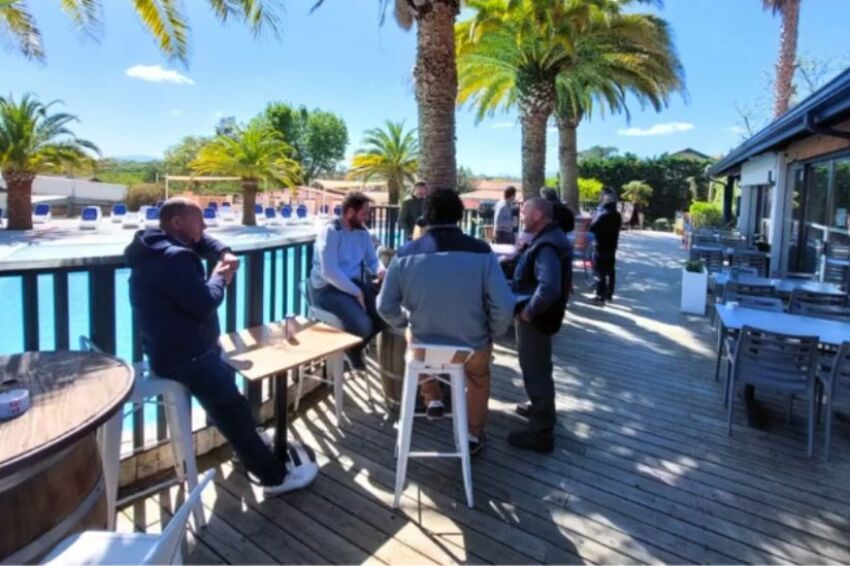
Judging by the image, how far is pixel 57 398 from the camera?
175cm

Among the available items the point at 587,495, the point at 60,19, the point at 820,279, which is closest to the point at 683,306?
the point at 820,279

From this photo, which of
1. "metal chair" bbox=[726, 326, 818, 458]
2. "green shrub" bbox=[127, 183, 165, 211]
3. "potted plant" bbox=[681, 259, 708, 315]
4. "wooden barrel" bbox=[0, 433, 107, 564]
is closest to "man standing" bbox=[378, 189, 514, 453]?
"wooden barrel" bbox=[0, 433, 107, 564]

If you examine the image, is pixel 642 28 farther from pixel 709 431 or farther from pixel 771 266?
pixel 709 431

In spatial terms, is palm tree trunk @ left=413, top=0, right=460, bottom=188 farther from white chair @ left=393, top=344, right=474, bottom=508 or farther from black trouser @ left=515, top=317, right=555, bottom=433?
white chair @ left=393, top=344, right=474, bottom=508

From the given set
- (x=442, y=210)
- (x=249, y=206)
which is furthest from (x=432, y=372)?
(x=249, y=206)

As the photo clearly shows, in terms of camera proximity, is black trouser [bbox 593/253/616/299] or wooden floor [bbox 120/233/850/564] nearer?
wooden floor [bbox 120/233/850/564]

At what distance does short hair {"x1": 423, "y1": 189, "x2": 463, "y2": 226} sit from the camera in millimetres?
2854

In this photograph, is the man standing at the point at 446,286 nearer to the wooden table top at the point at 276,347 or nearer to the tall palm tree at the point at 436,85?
the wooden table top at the point at 276,347

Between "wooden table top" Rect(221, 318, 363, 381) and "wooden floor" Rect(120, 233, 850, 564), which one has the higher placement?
"wooden table top" Rect(221, 318, 363, 381)

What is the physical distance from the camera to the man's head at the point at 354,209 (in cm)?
410

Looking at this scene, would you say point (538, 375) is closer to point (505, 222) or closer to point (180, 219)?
point (180, 219)

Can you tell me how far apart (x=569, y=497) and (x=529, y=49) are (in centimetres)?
1091

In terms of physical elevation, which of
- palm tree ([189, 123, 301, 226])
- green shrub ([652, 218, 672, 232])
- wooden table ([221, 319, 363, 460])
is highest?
palm tree ([189, 123, 301, 226])

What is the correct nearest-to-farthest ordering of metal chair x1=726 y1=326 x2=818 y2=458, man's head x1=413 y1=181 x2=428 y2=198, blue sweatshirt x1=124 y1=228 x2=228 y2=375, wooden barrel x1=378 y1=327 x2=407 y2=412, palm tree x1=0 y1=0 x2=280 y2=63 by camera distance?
blue sweatshirt x1=124 y1=228 x2=228 y2=375 < metal chair x1=726 y1=326 x2=818 y2=458 < wooden barrel x1=378 y1=327 x2=407 y2=412 < man's head x1=413 y1=181 x2=428 y2=198 < palm tree x1=0 y1=0 x2=280 y2=63
